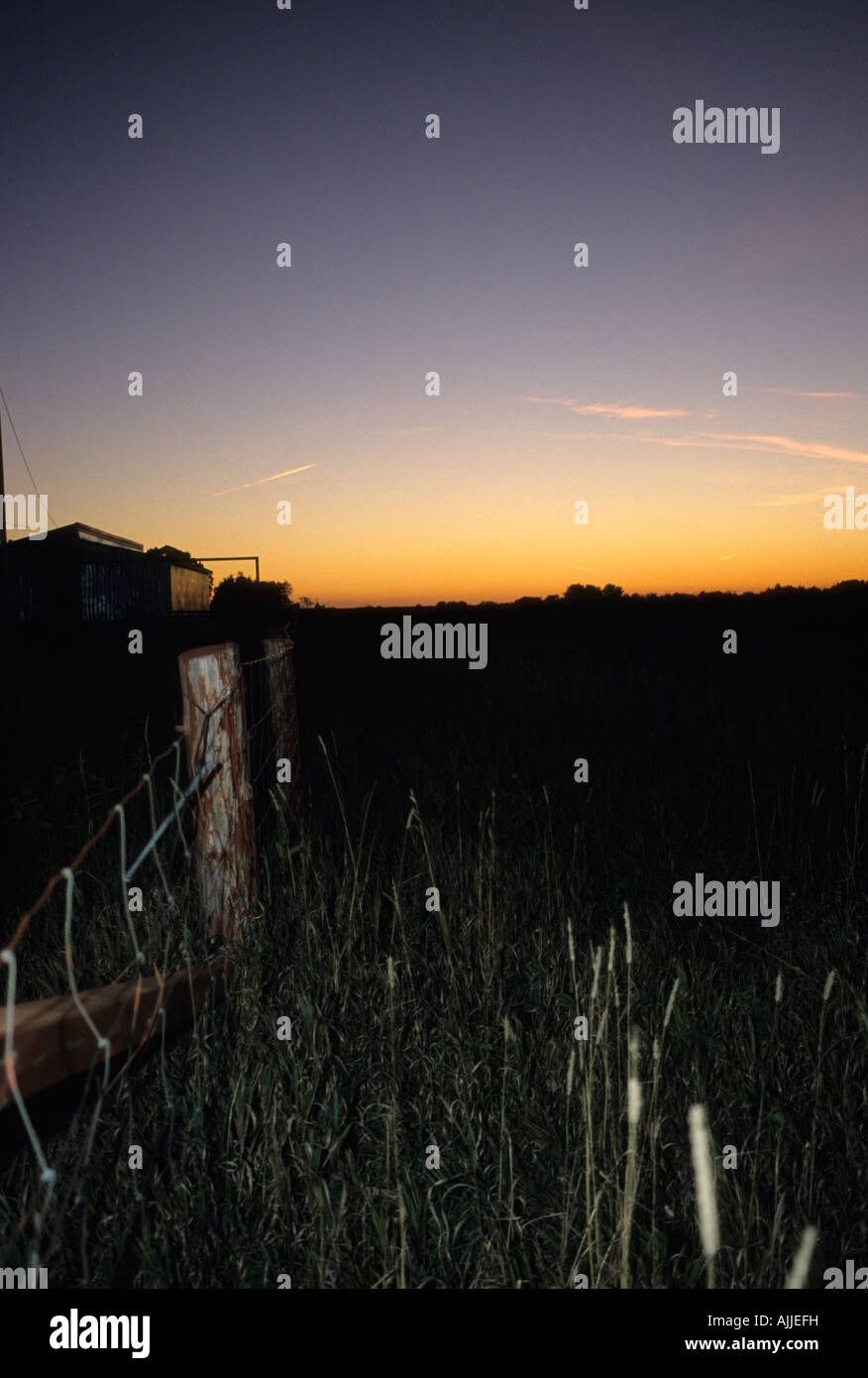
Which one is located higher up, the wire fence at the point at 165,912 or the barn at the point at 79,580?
the barn at the point at 79,580

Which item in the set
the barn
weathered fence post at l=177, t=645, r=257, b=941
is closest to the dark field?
weathered fence post at l=177, t=645, r=257, b=941

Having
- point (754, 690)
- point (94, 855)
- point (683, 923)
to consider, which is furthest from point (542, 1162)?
point (754, 690)

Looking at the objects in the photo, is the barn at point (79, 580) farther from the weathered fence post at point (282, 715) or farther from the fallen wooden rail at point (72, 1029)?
the fallen wooden rail at point (72, 1029)

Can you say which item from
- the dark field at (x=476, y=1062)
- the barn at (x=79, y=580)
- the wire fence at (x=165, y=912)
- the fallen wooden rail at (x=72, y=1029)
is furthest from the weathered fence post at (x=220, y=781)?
the barn at (x=79, y=580)

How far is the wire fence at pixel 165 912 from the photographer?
47.6 inches

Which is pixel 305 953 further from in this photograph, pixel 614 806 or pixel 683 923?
pixel 614 806

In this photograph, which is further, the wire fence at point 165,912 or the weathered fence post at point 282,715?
the weathered fence post at point 282,715

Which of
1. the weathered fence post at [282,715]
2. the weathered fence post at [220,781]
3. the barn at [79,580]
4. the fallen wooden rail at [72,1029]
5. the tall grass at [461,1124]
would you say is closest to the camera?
the fallen wooden rail at [72,1029]

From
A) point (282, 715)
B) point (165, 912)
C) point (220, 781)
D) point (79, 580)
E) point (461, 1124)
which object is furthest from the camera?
point (79, 580)

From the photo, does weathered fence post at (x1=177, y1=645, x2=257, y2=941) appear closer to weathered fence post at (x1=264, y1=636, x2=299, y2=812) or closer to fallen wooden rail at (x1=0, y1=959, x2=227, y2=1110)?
weathered fence post at (x1=264, y1=636, x2=299, y2=812)

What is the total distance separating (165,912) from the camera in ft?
9.01

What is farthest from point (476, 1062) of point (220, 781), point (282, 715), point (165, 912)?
point (282, 715)

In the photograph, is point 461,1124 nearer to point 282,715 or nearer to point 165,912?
point 165,912

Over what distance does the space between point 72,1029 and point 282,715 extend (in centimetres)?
187
